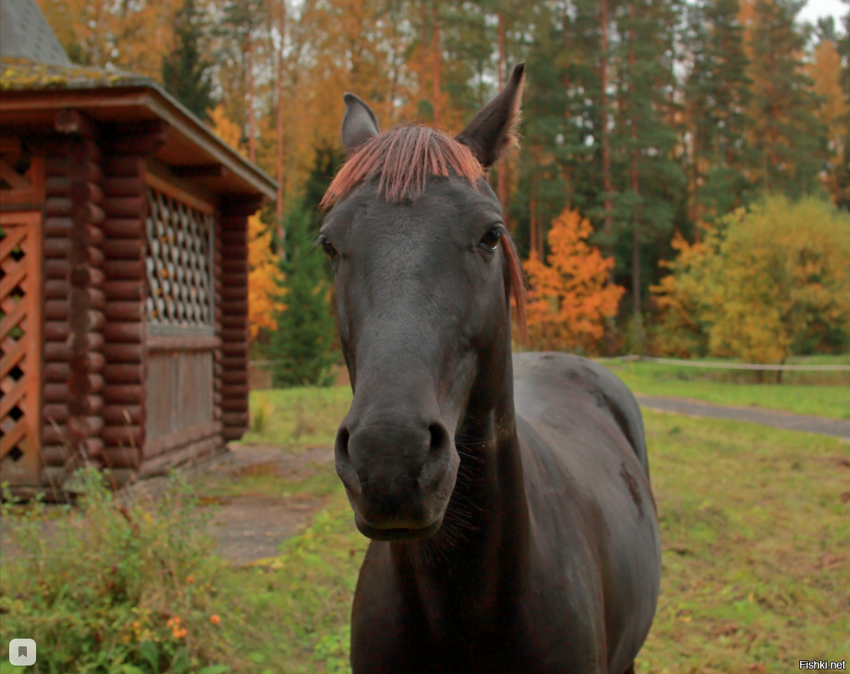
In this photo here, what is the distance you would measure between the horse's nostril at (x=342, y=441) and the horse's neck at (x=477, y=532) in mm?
476

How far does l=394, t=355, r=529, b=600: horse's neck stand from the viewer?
1.63 m

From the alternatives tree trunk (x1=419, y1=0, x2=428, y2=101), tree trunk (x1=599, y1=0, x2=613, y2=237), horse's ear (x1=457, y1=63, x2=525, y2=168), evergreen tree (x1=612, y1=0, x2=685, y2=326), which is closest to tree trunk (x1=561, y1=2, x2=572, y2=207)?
tree trunk (x1=599, y1=0, x2=613, y2=237)

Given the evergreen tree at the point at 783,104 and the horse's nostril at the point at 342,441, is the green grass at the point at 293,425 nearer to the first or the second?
the horse's nostril at the point at 342,441

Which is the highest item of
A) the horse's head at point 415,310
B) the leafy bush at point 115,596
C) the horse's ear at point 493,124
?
the horse's ear at point 493,124

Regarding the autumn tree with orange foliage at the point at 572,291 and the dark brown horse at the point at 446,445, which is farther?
the autumn tree with orange foliage at the point at 572,291

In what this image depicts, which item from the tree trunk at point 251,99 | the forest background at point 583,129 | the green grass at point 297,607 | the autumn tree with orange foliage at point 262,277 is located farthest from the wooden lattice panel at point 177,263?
the tree trunk at point 251,99

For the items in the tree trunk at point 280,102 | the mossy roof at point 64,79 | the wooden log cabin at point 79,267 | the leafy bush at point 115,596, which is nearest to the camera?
the leafy bush at point 115,596

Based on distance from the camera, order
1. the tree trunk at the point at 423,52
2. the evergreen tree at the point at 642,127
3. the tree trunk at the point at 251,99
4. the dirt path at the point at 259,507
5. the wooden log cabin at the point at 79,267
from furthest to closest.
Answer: the evergreen tree at the point at 642,127 → the tree trunk at the point at 423,52 → the tree trunk at the point at 251,99 → the wooden log cabin at the point at 79,267 → the dirt path at the point at 259,507

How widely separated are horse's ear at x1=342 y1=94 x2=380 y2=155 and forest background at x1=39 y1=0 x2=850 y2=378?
12597mm

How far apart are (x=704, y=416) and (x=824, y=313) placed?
→ 10049 millimetres

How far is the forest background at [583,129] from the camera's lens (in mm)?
18609

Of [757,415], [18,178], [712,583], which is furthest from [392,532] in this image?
[757,415]

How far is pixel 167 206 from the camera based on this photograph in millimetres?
7590

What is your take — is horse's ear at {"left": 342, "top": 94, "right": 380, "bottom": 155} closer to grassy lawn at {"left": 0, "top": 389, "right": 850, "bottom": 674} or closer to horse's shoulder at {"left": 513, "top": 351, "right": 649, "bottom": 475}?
grassy lawn at {"left": 0, "top": 389, "right": 850, "bottom": 674}
